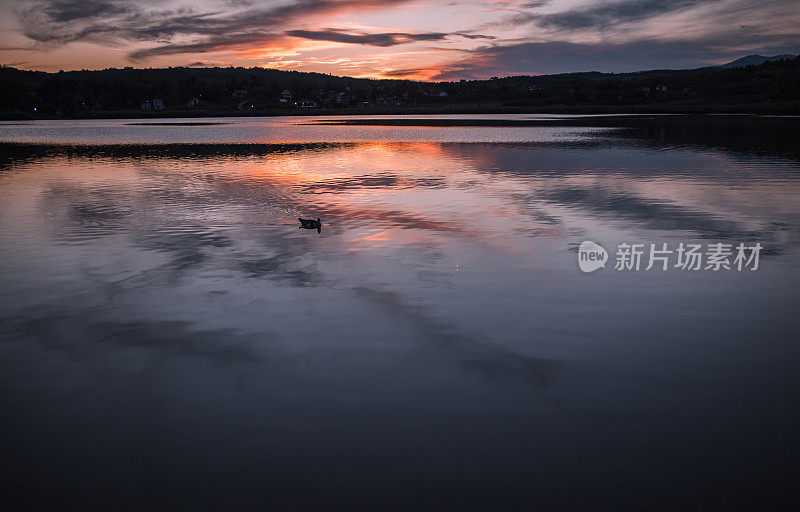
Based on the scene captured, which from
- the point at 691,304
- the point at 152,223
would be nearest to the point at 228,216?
the point at 152,223

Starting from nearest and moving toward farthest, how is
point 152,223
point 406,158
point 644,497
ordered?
point 644,497 → point 152,223 → point 406,158

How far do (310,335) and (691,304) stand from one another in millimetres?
7237

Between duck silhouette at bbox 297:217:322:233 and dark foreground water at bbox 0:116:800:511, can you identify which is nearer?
dark foreground water at bbox 0:116:800:511

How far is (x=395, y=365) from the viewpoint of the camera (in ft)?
27.7

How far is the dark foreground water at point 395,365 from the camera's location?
5.94 meters

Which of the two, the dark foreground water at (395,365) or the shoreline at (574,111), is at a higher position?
the shoreline at (574,111)

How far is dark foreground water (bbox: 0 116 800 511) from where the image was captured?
5.94 m

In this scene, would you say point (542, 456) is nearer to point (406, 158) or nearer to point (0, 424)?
point (0, 424)

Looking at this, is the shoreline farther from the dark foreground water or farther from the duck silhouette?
the duck silhouette

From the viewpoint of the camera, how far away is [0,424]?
23.1 ft

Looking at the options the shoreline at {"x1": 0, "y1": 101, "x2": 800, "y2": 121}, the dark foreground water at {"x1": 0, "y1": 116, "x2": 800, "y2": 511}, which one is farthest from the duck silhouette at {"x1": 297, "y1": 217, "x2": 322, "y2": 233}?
the shoreline at {"x1": 0, "y1": 101, "x2": 800, "y2": 121}
